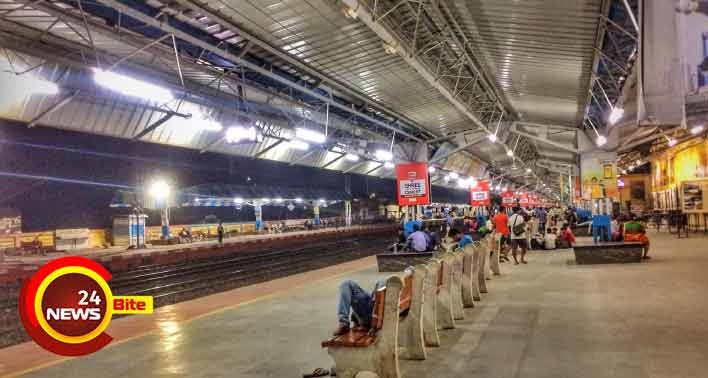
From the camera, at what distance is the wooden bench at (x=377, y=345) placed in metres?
4.58

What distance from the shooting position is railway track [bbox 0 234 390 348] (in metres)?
13.9

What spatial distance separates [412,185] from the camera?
62.2ft

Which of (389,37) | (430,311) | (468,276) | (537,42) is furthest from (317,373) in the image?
(537,42)

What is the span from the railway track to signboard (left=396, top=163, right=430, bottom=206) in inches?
194

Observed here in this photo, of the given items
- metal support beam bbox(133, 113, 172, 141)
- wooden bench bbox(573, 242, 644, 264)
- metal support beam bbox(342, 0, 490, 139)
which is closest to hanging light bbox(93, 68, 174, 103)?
metal support beam bbox(342, 0, 490, 139)

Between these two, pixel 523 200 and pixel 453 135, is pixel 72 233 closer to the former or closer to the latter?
pixel 453 135

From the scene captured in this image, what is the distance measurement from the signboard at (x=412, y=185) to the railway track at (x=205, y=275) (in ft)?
16.1

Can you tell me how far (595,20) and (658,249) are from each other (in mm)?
9645

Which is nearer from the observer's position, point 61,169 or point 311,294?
point 311,294

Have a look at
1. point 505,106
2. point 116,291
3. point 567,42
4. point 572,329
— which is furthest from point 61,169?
point 572,329

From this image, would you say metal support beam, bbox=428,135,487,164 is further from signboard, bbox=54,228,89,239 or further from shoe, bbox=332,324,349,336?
shoe, bbox=332,324,349,336

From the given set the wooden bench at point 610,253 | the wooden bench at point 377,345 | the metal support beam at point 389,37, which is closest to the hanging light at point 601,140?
the wooden bench at point 610,253

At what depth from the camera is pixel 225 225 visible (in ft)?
122

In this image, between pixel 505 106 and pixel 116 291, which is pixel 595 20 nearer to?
pixel 505 106
